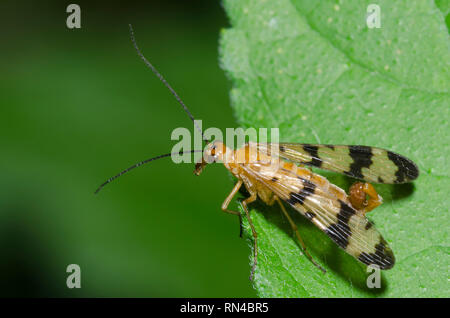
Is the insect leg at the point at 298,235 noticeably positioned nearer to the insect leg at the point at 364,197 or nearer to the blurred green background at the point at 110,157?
the insect leg at the point at 364,197

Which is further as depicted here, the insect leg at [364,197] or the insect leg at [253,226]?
the insect leg at [364,197]

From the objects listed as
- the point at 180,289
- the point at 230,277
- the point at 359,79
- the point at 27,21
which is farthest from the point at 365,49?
the point at 27,21

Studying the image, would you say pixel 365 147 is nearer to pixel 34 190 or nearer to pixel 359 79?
pixel 359 79

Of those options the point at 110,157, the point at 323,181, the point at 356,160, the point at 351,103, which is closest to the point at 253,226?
the point at 323,181

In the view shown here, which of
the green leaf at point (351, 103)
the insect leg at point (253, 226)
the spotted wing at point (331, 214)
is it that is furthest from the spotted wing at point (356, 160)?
the insect leg at point (253, 226)

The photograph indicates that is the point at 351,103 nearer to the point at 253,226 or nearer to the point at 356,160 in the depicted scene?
the point at 356,160
